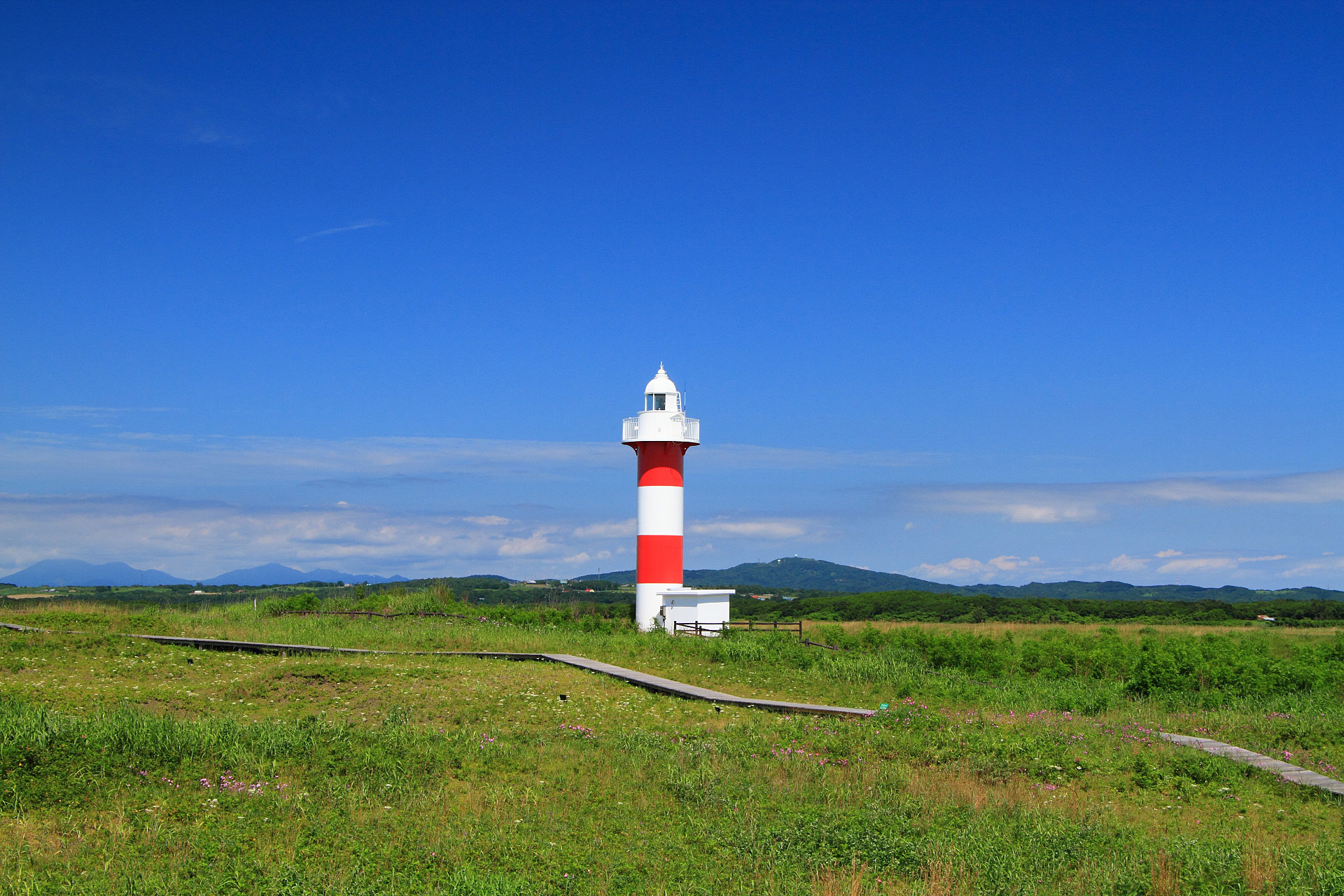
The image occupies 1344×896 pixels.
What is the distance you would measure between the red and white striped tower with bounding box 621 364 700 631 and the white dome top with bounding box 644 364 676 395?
814 millimetres

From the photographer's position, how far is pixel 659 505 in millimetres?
35062

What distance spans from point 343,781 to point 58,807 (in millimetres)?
2944

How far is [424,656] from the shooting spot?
1038 inches

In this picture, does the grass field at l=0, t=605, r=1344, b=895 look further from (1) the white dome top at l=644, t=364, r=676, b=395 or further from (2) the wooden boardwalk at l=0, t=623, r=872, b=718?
(1) the white dome top at l=644, t=364, r=676, b=395

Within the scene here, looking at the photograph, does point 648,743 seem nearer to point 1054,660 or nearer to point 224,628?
point 1054,660

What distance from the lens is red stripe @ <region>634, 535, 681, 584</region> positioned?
35.0m

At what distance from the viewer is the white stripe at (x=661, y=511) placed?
115 ft

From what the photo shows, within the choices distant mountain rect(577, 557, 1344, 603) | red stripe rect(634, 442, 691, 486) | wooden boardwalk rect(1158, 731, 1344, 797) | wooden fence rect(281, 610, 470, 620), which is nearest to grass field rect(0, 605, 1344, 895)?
wooden boardwalk rect(1158, 731, 1344, 797)

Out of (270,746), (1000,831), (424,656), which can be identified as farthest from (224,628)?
(1000,831)

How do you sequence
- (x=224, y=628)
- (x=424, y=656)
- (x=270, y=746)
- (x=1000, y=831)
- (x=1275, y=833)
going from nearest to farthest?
(x=1000, y=831)
(x=1275, y=833)
(x=270, y=746)
(x=424, y=656)
(x=224, y=628)

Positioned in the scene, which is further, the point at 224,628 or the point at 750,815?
the point at 224,628

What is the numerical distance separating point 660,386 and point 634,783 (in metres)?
24.4

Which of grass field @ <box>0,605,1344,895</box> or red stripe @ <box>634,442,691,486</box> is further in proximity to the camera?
red stripe @ <box>634,442,691,486</box>

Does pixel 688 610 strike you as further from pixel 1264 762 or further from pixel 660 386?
pixel 1264 762
